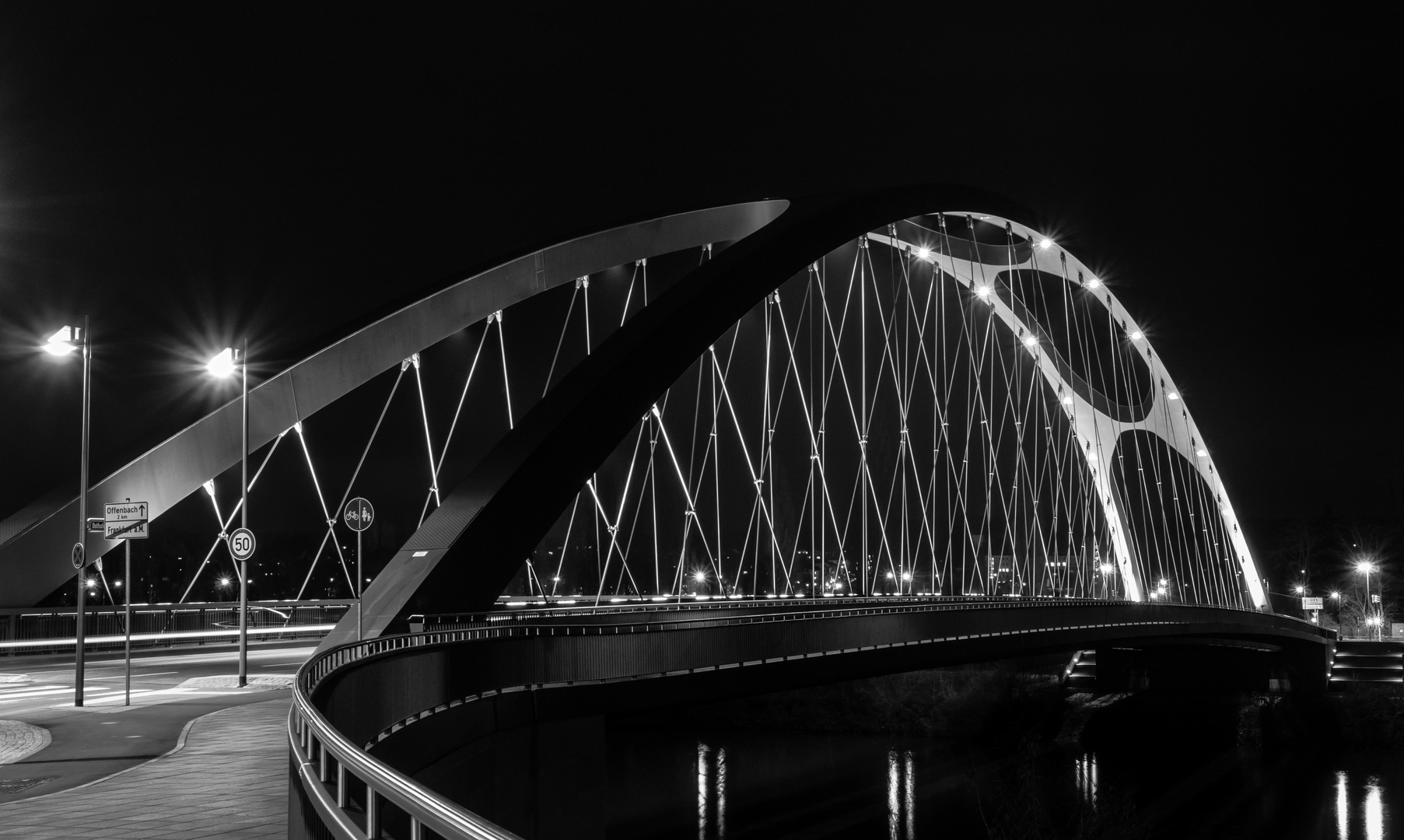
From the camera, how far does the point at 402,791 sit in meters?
3.75

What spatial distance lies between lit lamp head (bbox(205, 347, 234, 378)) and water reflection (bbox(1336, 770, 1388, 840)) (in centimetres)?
2986

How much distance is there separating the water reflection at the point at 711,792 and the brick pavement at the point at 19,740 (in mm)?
19505

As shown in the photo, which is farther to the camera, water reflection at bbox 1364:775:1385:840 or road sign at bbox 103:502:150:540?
water reflection at bbox 1364:775:1385:840

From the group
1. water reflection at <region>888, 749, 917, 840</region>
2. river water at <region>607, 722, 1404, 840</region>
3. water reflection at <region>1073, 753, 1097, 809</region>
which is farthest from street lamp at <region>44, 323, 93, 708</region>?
water reflection at <region>1073, 753, 1097, 809</region>

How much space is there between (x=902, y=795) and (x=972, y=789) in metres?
2.74

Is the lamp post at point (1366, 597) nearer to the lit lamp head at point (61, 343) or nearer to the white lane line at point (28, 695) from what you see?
the white lane line at point (28, 695)

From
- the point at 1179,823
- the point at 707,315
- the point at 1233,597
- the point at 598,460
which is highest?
the point at 707,315

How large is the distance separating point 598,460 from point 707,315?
4562 mm

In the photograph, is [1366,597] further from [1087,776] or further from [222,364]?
[222,364]

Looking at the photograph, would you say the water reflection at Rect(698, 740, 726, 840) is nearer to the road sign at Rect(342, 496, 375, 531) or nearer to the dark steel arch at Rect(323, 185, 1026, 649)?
the dark steel arch at Rect(323, 185, 1026, 649)

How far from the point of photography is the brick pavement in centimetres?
1136

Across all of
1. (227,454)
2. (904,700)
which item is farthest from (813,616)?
(904,700)

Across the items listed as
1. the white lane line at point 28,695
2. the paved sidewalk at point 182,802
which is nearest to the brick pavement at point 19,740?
the paved sidewalk at point 182,802

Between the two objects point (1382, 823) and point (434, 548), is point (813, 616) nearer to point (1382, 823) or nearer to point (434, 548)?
point (434, 548)
